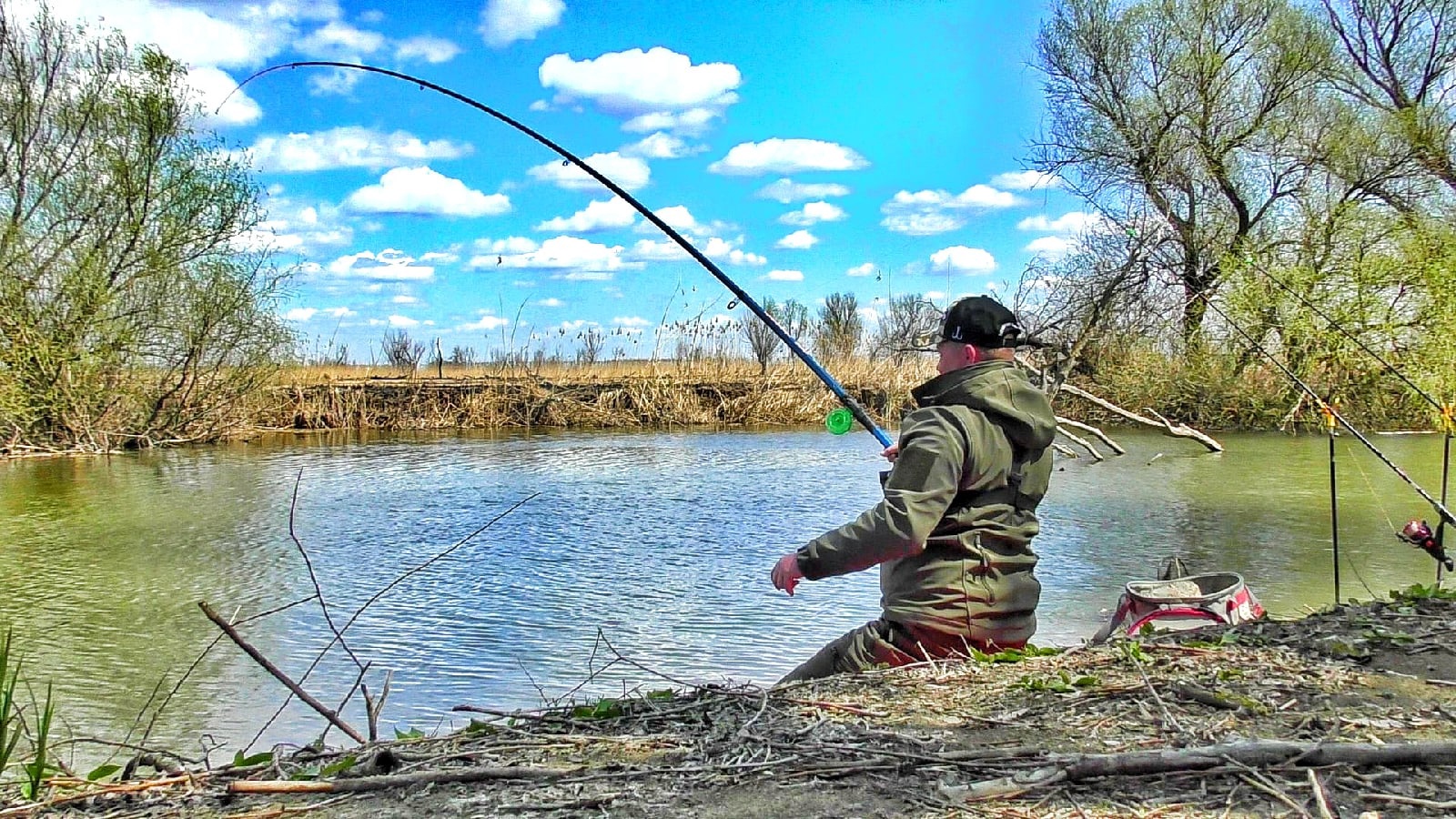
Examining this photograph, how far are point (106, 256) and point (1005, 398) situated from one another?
1742 centimetres

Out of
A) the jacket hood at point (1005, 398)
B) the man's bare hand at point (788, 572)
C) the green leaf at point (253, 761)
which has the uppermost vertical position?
the jacket hood at point (1005, 398)

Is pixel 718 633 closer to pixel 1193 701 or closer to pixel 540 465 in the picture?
pixel 1193 701

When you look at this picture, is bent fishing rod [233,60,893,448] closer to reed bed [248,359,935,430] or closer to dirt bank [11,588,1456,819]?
dirt bank [11,588,1456,819]

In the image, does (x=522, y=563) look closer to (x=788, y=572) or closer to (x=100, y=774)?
(x=788, y=572)

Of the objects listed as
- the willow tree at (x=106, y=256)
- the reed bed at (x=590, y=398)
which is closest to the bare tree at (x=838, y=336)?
the reed bed at (x=590, y=398)

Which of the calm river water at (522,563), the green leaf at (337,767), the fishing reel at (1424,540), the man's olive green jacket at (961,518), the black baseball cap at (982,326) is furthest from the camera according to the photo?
the calm river water at (522,563)

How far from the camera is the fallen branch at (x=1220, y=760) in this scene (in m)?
2.20

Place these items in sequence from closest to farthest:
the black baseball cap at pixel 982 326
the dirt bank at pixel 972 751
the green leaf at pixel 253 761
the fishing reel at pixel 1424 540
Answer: the dirt bank at pixel 972 751 → the green leaf at pixel 253 761 → the black baseball cap at pixel 982 326 → the fishing reel at pixel 1424 540

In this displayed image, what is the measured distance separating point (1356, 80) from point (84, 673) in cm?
2177

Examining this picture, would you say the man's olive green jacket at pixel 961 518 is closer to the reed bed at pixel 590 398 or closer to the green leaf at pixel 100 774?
the green leaf at pixel 100 774

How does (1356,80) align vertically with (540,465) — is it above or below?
above

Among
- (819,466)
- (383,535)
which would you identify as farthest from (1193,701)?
(819,466)

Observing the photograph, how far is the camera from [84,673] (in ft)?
17.7

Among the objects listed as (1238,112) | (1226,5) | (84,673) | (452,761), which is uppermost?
(1226,5)
